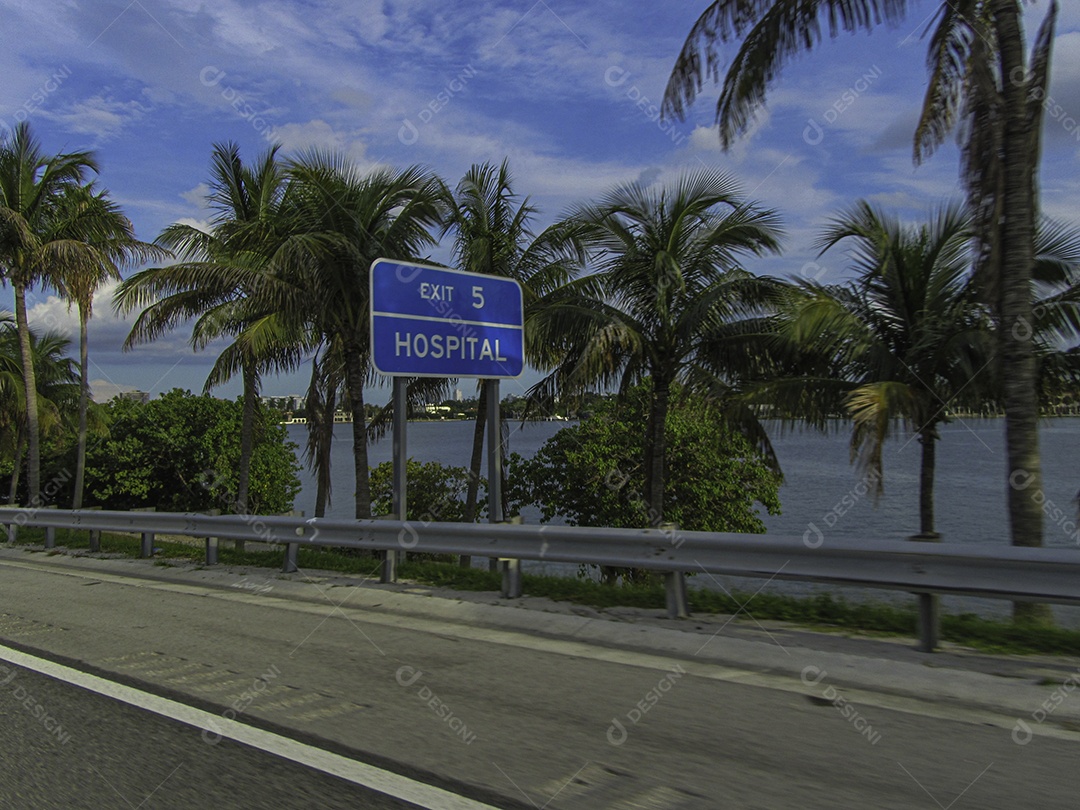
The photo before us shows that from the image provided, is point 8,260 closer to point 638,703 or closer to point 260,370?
point 260,370

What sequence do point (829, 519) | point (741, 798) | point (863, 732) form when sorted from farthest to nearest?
point (829, 519) < point (863, 732) < point (741, 798)

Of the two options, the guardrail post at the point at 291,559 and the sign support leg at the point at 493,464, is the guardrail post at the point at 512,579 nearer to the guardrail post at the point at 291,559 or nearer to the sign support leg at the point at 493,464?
the sign support leg at the point at 493,464

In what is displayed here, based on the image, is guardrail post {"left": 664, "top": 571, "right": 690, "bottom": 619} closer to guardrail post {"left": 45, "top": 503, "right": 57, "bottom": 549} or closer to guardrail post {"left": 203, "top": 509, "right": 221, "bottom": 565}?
guardrail post {"left": 203, "top": 509, "right": 221, "bottom": 565}

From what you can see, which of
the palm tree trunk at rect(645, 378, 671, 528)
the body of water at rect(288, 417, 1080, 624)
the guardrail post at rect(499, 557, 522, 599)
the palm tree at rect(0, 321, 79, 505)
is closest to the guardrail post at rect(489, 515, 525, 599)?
the guardrail post at rect(499, 557, 522, 599)

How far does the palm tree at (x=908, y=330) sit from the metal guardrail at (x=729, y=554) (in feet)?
15.0

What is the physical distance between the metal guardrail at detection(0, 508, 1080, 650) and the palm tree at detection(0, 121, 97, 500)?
1330 cm

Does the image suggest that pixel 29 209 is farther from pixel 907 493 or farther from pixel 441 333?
pixel 907 493

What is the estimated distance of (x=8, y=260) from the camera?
2108 centimetres

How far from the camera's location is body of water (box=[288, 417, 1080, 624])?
1101 cm

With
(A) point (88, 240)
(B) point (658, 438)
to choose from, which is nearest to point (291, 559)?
(B) point (658, 438)

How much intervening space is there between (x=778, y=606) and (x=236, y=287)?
604 inches

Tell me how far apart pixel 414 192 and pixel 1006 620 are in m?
11.3

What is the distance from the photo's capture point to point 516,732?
4.66 m

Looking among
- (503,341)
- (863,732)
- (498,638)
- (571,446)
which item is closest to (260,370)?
(571,446)
